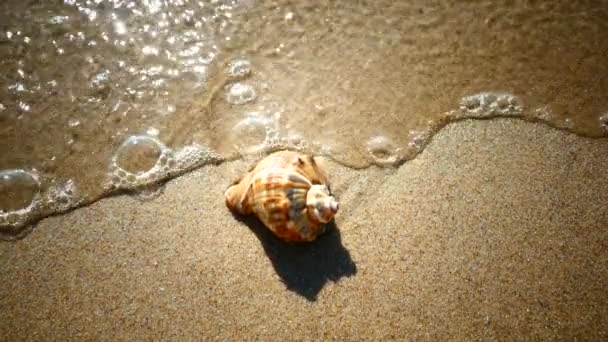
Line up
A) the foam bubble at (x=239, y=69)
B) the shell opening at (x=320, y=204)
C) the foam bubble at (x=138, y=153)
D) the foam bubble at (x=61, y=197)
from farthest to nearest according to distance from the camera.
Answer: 1. the foam bubble at (x=239, y=69)
2. the foam bubble at (x=138, y=153)
3. the foam bubble at (x=61, y=197)
4. the shell opening at (x=320, y=204)

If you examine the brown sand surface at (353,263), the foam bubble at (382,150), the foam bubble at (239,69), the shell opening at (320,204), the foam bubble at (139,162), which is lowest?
the brown sand surface at (353,263)

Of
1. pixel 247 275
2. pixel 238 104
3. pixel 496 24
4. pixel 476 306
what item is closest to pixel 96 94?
pixel 238 104

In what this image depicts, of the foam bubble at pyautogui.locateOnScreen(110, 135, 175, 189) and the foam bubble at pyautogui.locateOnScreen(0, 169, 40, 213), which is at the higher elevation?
the foam bubble at pyautogui.locateOnScreen(110, 135, 175, 189)

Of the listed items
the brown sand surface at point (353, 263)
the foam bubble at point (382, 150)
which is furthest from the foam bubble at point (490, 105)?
the foam bubble at point (382, 150)

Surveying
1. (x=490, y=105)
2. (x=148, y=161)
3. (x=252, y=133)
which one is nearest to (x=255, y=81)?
(x=252, y=133)

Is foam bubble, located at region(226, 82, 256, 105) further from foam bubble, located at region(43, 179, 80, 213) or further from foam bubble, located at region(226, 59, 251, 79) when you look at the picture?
foam bubble, located at region(43, 179, 80, 213)

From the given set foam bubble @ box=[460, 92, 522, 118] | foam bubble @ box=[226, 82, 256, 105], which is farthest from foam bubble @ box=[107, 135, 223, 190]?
foam bubble @ box=[460, 92, 522, 118]

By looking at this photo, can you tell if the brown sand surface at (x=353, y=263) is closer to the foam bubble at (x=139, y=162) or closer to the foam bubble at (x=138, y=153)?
the foam bubble at (x=139, y=162)

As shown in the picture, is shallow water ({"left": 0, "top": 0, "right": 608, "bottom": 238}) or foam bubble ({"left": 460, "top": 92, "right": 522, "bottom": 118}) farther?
foam bubble ({"left": 460, "top": 92, "right": 522, "bottom": 118})
